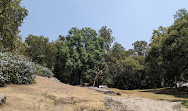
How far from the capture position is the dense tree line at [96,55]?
1520cm

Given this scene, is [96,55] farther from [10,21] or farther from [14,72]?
[14,72]

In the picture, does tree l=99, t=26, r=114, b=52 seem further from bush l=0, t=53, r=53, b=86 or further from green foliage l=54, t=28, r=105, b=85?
bush l=0, t=53, r=53, b=86

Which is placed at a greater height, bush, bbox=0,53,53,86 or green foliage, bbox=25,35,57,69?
green foliage, bbox=25,35,57,69

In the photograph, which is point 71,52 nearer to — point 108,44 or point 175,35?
point 108,44

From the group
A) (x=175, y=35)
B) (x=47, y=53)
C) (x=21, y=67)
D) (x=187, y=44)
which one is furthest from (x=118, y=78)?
(x=21, y=67)

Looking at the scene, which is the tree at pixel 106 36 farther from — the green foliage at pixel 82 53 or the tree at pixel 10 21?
the tree at pixel 10 21

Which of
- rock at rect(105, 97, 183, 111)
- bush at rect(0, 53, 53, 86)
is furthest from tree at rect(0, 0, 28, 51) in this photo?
rock at rect(105, 97, 183, 111)

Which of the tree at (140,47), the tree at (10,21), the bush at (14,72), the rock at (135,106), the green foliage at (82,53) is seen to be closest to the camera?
the rock at (135,106)

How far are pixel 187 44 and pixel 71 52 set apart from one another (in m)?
20.2

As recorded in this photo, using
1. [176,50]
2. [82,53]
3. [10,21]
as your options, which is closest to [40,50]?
[82,53]

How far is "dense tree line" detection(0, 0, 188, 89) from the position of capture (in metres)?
15.2

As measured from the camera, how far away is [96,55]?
2897 centimetres

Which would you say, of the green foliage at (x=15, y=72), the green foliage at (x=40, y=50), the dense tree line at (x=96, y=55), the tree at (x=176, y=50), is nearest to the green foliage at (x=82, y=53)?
the dense tree line at (x=96, y=55)

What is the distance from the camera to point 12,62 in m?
7.44
